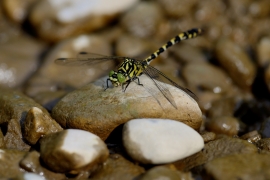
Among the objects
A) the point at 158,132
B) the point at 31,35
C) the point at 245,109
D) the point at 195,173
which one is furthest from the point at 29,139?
the point at 31,35

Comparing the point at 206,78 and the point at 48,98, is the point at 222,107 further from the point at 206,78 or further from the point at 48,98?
the point at 48,98

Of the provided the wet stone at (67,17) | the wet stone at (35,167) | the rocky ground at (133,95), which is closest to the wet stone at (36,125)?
the rocky ground at (133,95)

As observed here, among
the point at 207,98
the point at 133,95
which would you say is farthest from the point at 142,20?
the point at 133,95

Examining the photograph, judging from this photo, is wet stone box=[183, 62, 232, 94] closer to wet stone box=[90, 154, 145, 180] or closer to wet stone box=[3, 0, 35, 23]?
wet stone box=[90, 154, 145, 180]

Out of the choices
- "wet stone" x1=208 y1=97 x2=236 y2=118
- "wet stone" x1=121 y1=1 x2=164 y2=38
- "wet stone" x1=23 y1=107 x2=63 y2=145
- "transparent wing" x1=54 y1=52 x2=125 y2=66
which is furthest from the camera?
"wet stone" x1=121 y1=1 x2=164 y2=38

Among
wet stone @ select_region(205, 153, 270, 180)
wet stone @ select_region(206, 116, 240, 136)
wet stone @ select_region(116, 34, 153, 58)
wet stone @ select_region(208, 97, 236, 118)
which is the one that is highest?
wet stone @ select_region(116, 34, 153, 58)

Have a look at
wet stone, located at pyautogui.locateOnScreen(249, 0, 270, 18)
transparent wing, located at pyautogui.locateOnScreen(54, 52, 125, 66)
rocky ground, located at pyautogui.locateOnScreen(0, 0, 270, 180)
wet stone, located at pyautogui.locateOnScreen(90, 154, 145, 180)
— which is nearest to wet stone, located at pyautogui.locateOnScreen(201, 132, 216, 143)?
rocky ground, located at pyautogui.locateOnScreen(0, 0, 270, 180)
